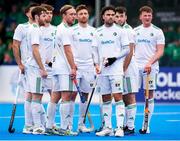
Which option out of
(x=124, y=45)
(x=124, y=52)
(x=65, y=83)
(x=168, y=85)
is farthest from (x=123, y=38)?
(x=168, y=85)

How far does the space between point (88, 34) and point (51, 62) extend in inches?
40.1

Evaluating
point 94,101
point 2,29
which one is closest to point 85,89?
point 94,101

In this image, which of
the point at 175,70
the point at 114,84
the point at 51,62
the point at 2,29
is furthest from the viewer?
the point at 2,29

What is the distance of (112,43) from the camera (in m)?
14.8

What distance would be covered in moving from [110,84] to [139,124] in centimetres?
270

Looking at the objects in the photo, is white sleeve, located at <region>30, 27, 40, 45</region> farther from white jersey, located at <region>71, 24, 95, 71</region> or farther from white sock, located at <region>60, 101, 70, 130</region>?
white sock, located at <region>60, 101, 70, 130</region>

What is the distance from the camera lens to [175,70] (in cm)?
2369

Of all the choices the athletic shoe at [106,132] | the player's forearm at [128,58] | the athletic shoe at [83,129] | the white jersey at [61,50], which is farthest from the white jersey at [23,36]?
the athletic shoe at [106,132]

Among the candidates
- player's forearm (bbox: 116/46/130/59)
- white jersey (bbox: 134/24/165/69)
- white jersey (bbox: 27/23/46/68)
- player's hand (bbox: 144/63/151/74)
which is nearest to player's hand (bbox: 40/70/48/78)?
white jersey (bbox: 27/23/46/68)

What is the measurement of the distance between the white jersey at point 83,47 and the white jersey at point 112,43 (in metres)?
0.46

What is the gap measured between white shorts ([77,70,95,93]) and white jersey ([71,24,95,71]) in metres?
0.09

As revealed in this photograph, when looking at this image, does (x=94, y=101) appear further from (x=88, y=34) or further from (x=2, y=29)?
(x=88, y=34)

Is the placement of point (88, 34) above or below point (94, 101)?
above

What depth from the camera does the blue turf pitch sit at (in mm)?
14438
